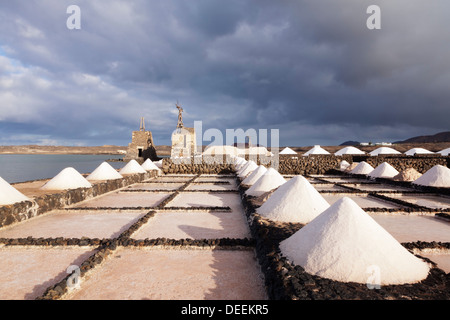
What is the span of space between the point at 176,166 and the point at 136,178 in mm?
6323

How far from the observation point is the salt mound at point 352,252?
282 cm

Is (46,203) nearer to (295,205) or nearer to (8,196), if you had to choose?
(8,196)

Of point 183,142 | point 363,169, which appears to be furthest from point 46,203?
point 183,142

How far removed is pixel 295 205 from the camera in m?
5.50

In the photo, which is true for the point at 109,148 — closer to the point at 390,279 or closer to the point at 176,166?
the point at 176,166

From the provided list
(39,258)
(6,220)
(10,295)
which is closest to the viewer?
(10,295)

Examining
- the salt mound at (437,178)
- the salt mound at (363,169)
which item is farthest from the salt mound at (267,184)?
the salt mound at (363,169)

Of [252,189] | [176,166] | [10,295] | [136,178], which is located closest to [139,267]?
[10,295]

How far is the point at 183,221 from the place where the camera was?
6.29 meters

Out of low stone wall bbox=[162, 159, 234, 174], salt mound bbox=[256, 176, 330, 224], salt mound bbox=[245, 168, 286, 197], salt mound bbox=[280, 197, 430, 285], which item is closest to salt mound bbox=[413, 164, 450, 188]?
salt mound bbox=[245, 168, 286, 197]

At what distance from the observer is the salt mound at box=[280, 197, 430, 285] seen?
111 inches

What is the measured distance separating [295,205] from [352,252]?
253 centimetres

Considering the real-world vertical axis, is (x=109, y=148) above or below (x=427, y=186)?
above
